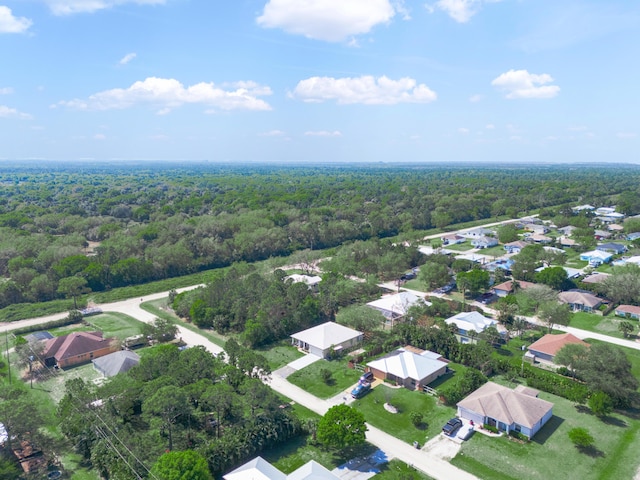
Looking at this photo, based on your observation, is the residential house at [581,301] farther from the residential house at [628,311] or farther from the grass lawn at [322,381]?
the grass lawn at [322,381]

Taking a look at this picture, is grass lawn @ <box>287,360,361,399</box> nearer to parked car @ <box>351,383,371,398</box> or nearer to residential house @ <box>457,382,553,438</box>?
parked car @ <box>351,383,371,398</box>

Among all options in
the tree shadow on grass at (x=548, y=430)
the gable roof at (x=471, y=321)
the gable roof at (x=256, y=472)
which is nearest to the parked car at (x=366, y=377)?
the gable roof at (x=256, y=472)

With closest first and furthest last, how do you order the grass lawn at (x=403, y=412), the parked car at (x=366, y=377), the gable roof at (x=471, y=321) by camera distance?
1. the grass lawn at (x=403, y=412)
2. the parked car at (x=366, y=377)
3. the gable roof at (x=471, y=321)

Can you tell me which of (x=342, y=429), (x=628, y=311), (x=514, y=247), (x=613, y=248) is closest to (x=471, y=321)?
(x=628, y=311)

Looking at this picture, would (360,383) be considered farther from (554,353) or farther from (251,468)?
(554,353)

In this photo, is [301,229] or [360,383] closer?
[360,383]

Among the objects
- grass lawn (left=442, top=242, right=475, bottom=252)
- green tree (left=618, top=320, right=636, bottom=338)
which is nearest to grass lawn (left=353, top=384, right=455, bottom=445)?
green tree (left=618, top=320, right=636, bottom=338)

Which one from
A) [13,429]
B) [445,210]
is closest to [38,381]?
[13,429]
